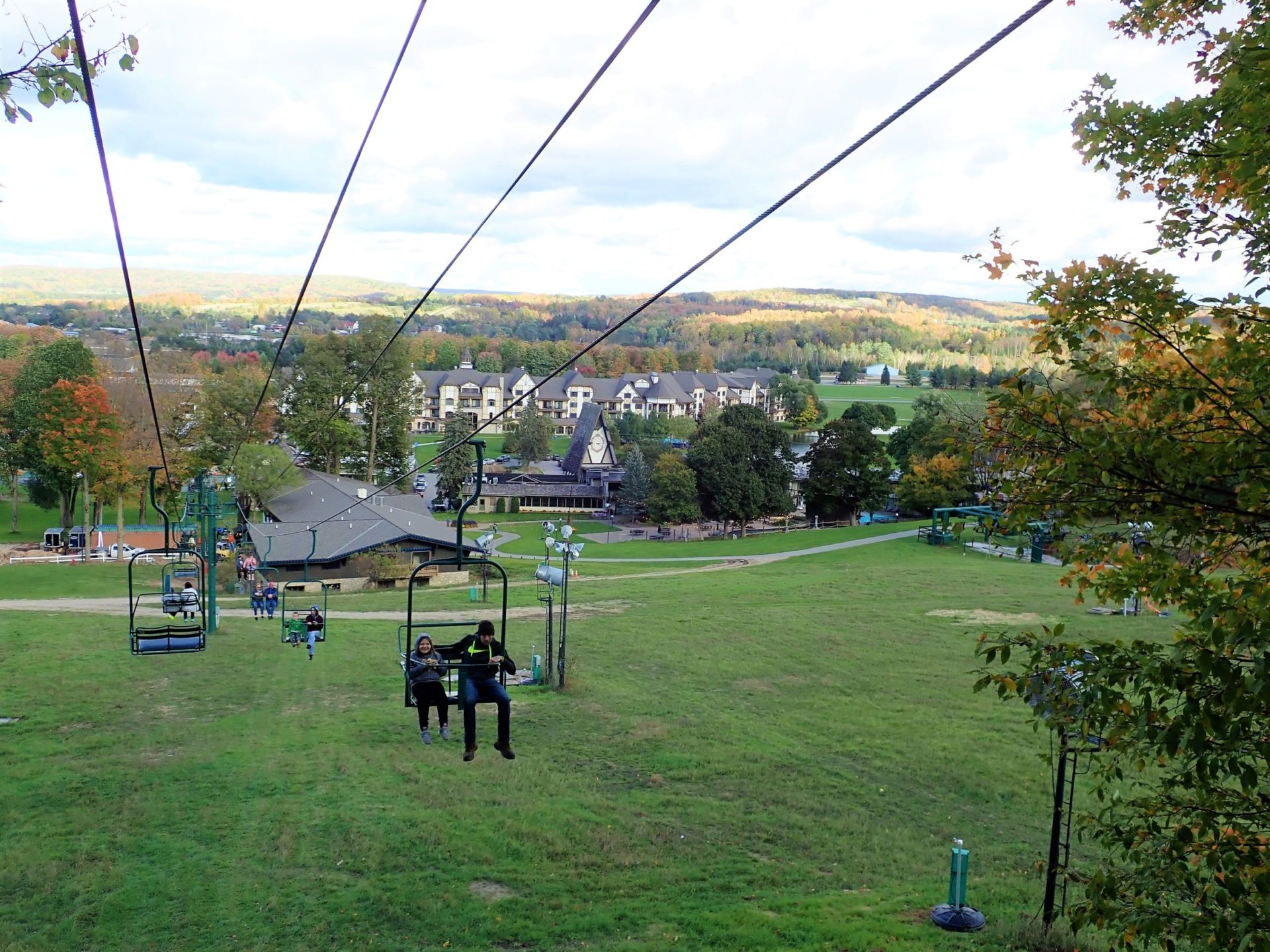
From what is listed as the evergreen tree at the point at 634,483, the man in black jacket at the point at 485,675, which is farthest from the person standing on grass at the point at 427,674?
the evergreen tree at the point at 634,483

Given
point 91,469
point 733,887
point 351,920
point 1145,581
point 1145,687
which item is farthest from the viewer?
point 91,469

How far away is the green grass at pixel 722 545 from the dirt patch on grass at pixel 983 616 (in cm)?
2274

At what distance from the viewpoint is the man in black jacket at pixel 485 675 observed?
1219cm

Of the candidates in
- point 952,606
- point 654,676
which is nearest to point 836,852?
point 654,676

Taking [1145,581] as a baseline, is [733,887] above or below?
below

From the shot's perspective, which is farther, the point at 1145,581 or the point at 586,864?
the point at 586,864

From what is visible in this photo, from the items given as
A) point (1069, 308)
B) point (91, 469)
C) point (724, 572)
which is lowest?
point (724, 572)

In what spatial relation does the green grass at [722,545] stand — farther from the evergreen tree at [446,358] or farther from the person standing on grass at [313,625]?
the evergreen tree at [446,358]

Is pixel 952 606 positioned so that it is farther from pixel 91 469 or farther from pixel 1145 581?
pixel 91 469

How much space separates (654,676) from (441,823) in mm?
11500

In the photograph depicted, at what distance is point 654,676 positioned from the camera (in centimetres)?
2573

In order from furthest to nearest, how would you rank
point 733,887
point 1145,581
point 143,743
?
point 143,743
point 733,887
point 1145,581

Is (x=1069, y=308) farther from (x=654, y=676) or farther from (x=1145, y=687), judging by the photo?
(x=654, y=676)

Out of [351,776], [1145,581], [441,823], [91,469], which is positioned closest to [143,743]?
[351,776]
